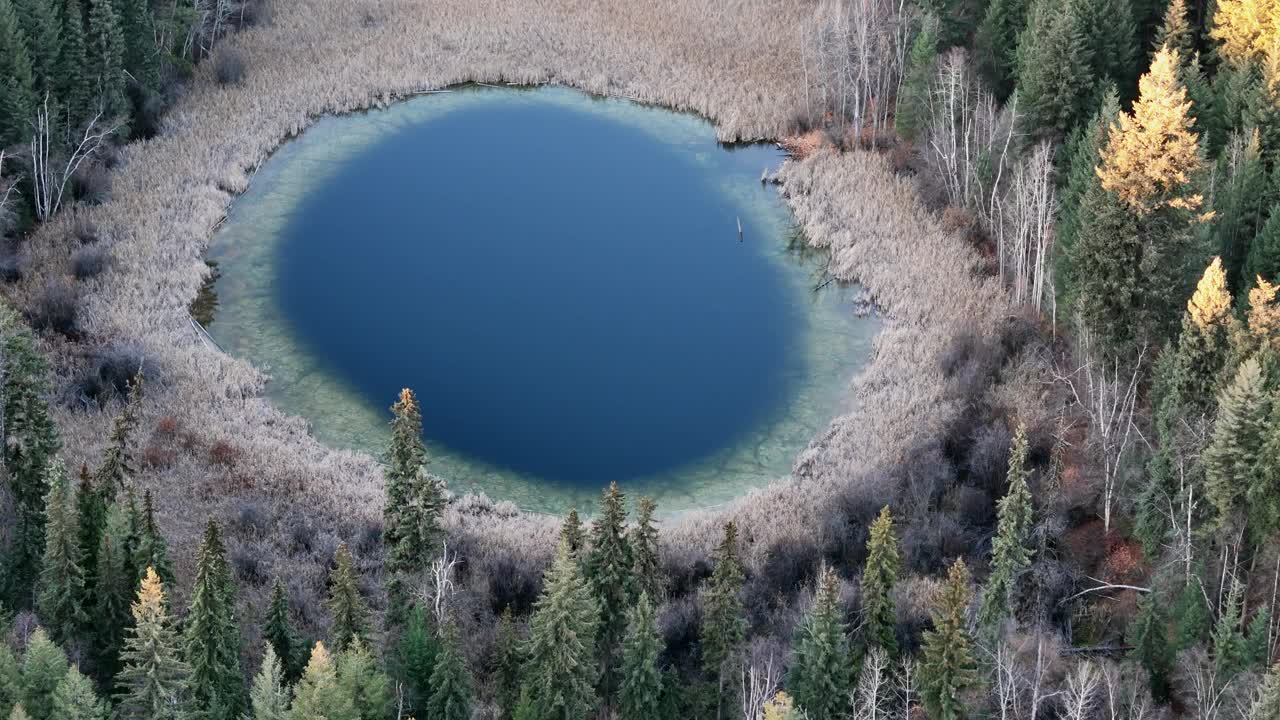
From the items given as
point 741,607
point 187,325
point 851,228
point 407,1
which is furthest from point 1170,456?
point 407,1

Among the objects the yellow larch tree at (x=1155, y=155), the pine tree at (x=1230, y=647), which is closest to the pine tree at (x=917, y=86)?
the yellow larch tree at (x=1155, y=155)

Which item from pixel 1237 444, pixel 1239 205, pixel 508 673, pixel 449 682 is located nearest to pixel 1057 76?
pixel 1239 205

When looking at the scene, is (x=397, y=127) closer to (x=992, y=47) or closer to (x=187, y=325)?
(x=187, y=325)

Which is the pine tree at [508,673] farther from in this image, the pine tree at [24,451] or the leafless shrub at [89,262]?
the leafless shrub at [89,262]

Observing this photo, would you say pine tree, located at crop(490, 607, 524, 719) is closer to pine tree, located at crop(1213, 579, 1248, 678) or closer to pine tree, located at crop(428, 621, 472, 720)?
pine tree, located at crop(428, 621, 472, 720)

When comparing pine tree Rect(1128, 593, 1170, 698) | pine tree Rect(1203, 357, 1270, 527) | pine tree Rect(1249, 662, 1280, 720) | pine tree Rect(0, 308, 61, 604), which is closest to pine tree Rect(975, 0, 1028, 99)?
pine tree Rect(1203, 357, 1270, 527)

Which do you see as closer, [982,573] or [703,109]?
[982,573]

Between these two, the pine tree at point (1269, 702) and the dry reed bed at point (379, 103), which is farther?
the dry reed bed at point (379, 103)
